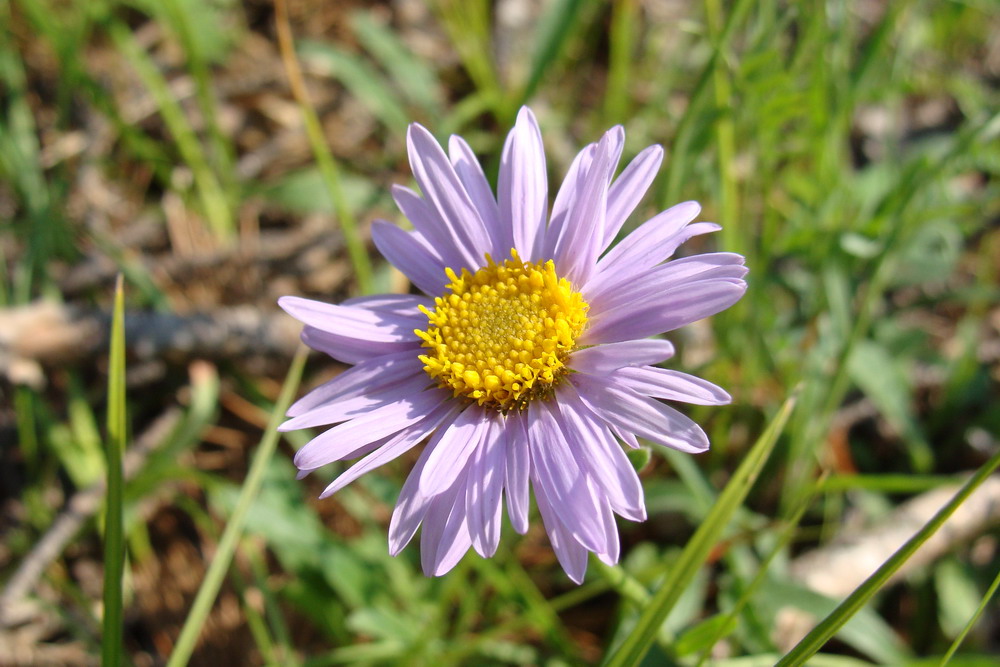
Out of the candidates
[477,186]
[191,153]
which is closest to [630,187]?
[477,186]

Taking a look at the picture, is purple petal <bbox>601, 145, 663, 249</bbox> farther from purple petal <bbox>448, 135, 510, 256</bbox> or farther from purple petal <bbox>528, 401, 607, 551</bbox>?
purple petal <bbox>528, 401, 607, 551</bbox>

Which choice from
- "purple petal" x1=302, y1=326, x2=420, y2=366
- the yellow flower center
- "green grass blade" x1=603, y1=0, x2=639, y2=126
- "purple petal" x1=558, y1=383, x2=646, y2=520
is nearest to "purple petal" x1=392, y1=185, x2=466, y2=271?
the yellow flower center

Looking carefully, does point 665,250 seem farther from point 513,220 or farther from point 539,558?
point 539,558

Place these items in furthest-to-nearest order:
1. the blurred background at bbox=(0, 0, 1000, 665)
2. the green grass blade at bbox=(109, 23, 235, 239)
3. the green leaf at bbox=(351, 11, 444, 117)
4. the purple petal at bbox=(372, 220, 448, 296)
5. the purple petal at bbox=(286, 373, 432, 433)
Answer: the green leaf at bbox=(351, 11, 444, 117)
the green grass blade at bbox=(109, 23, 235, 239)
the blurred background at bbox=(0, 0, 1000, 665)
the purple petal at bbox=(372, 220, 448, 296)
the purple petal at bbox=(286, 373, 432, 433)

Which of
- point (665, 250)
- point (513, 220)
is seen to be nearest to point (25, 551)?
point (513, 220)

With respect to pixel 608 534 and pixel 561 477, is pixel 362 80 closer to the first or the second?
pixel 561 477
